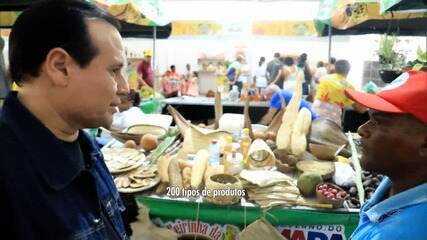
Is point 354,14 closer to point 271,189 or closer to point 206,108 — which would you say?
point 206,108

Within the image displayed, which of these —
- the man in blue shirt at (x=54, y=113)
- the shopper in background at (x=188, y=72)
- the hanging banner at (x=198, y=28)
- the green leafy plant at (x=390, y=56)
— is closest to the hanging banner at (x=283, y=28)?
the hanging banner at (x=198, y=28)

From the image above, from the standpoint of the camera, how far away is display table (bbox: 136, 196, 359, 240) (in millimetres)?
1812

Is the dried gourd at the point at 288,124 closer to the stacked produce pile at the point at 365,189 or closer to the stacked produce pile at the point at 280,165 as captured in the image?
the stacked produce pile at the point at 280,165

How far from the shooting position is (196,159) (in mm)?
2137

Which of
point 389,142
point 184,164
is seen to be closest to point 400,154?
point 389,142

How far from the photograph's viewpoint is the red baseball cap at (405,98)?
3.14 feet

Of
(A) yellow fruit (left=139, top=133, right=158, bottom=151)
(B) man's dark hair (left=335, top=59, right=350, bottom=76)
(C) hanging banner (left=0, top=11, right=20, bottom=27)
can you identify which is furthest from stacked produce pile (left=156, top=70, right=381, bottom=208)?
(C) hanging banner (left=0, top=11, right=20, bottom=27)

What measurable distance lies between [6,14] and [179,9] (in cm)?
655

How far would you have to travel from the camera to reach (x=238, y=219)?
6.16 ft

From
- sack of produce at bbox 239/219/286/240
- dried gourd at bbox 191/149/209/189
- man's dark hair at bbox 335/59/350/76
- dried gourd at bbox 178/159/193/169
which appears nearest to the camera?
sack of produce at bbox 239/219/286/240

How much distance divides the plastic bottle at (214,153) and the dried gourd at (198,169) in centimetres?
6

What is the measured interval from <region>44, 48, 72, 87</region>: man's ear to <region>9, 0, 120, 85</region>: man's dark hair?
1 cm

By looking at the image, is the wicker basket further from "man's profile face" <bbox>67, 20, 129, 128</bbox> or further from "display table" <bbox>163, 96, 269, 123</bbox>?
"display table" <bbox>163, 96, 269, 123</bbox>

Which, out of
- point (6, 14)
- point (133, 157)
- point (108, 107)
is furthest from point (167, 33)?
point (108, 107)
